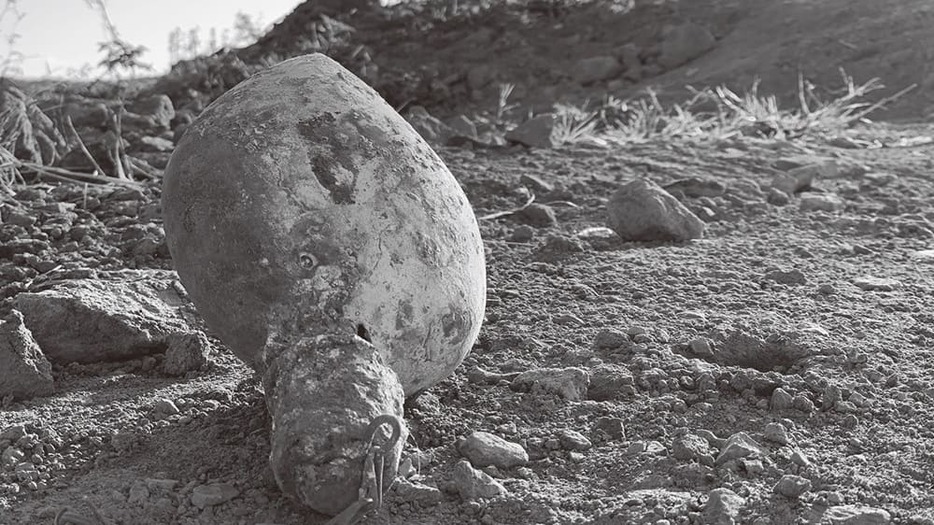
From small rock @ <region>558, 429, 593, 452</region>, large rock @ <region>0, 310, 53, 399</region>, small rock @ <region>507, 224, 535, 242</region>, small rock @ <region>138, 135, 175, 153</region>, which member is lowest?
small rock @ <region>558, 429, 593, 452</region>

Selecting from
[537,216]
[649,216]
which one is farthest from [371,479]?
[537,216]

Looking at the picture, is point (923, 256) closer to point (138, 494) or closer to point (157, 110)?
point (138, 494)

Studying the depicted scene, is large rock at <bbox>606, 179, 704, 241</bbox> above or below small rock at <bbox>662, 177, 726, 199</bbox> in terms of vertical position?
above

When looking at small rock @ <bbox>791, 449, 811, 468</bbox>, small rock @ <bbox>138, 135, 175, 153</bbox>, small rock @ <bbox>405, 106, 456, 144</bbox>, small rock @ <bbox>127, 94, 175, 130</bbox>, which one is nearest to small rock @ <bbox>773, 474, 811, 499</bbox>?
small rock @ <bbox>791, 449, 811, 468</bbox>

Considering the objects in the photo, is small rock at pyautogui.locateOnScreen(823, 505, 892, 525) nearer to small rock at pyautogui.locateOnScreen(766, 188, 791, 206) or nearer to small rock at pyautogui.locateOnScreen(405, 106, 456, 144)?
small rock at pyautogui.locateOnScreen(766, 188, 791, 206)

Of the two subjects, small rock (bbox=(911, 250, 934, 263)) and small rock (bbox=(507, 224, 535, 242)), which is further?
small rock (bbox=(507, 224, 535, 242))

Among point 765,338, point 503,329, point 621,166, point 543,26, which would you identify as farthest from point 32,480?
point 543,26

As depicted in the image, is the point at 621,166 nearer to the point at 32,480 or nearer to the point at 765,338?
the point at 765,338
